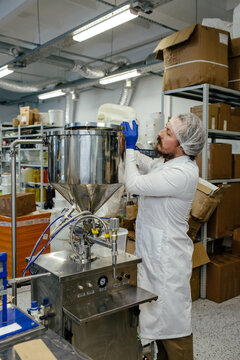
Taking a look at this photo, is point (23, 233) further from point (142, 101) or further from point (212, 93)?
point (142, 101)

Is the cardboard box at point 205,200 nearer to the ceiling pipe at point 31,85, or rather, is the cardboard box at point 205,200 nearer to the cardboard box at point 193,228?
the cardboard box at point 193,228

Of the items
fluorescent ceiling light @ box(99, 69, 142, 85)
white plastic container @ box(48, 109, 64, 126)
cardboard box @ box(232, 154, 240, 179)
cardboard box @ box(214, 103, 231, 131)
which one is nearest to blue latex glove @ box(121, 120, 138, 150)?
cardboard box @ box(214, 103, 231, 131)

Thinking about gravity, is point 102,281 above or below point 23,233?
above

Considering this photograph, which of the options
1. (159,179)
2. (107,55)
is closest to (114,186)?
(159,179)

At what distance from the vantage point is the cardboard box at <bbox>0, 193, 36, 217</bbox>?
300cm

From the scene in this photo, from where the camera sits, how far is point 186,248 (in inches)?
67.9

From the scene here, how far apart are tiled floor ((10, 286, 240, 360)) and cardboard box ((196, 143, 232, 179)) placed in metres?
1.13

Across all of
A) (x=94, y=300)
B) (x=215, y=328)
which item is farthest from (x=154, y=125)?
(x=94, y=300)

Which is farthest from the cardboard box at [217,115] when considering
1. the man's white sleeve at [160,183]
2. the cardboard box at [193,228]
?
the man's white sleeve at [160,183]

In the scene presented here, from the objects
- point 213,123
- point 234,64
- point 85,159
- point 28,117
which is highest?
point 234,64

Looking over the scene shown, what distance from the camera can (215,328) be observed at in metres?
2.42

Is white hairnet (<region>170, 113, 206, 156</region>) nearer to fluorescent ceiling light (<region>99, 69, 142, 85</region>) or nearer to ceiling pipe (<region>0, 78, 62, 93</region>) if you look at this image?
fluorescent ceiling light (<region>99, 69, 142, 85</region>)

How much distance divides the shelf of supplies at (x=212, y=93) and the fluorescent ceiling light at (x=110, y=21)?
1055 millimetres

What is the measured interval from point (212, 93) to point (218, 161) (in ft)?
2.46
